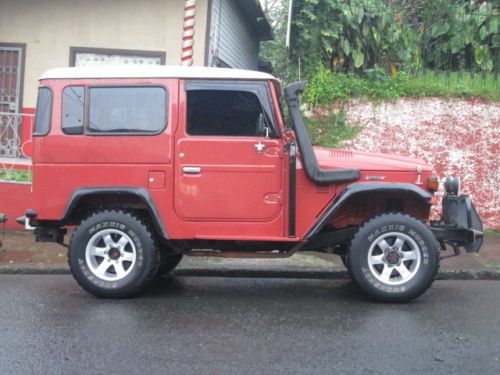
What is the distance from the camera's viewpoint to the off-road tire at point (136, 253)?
619 cm

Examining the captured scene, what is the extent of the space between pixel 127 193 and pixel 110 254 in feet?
2.08

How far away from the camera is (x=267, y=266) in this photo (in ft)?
26.0

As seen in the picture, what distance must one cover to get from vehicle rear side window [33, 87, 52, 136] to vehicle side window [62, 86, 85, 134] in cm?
15

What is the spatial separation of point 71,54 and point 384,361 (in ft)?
28.9

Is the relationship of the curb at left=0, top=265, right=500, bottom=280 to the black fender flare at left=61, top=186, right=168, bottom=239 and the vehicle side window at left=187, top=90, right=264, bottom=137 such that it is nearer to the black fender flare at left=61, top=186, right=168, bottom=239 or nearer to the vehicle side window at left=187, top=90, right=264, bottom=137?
the black fender flare at left=61, top=186, right=168, bottom=239

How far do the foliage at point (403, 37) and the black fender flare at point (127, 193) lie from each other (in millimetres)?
4969

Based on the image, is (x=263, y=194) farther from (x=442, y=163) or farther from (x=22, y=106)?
(x=22, y=106)

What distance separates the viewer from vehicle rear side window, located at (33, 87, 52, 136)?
6328 mm

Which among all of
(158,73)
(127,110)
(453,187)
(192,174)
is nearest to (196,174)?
(192,174)

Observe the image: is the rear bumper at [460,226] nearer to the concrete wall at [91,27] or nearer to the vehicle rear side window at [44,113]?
the vehicle rear side window at [44,113]

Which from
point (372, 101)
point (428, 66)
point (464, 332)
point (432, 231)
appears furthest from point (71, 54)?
point (464, 332)

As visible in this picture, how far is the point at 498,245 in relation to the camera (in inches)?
359

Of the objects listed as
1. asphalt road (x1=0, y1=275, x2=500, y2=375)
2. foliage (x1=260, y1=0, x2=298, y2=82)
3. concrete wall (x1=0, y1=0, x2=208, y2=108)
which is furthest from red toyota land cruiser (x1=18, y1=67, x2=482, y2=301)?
concrete wall (x1=0, y1=0, x2=208, y2=108)

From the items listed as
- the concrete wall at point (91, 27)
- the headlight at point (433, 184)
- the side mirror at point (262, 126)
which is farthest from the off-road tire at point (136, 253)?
the concrete wall at point (91, 27)
